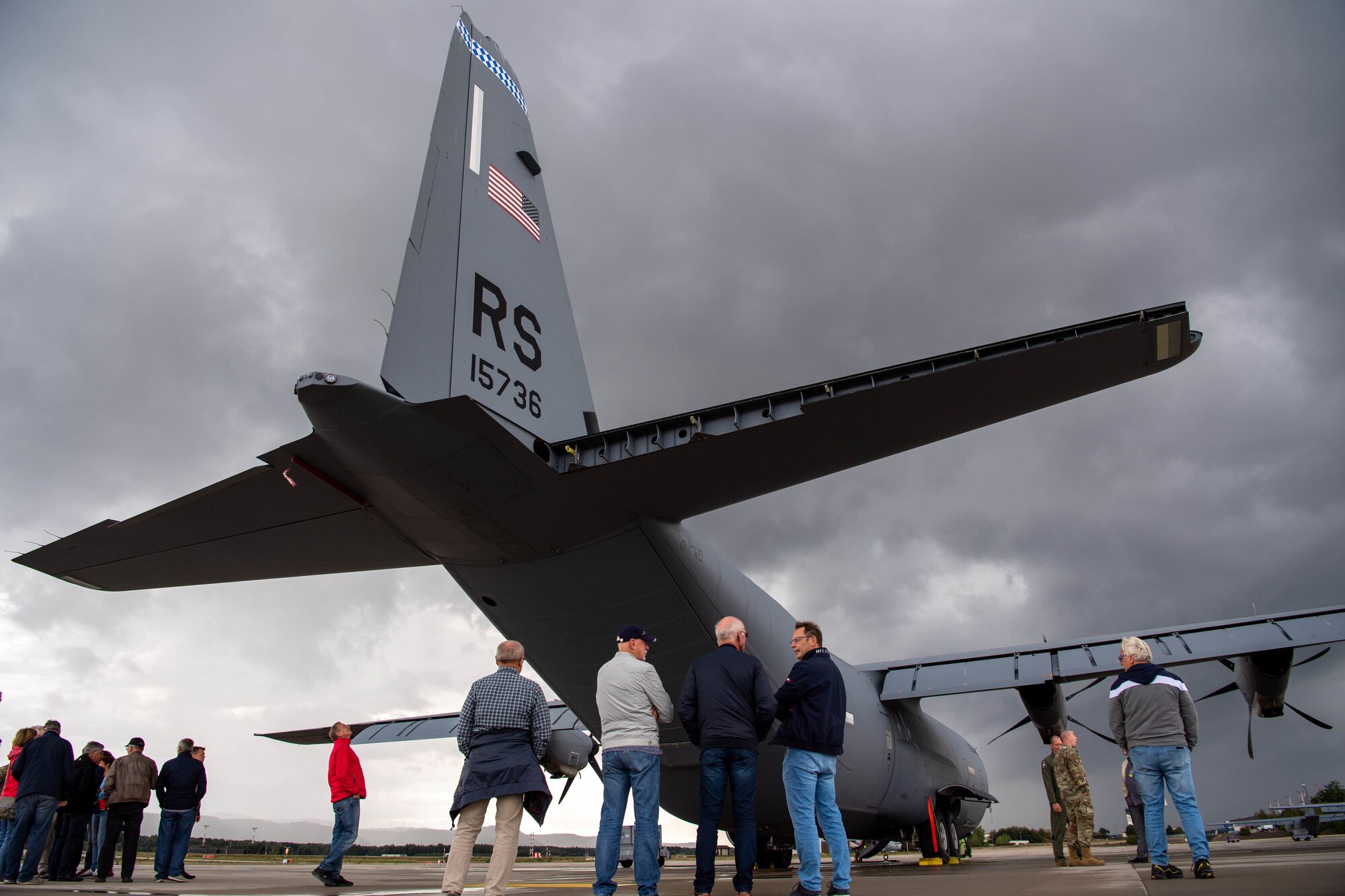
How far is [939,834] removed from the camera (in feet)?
44.7

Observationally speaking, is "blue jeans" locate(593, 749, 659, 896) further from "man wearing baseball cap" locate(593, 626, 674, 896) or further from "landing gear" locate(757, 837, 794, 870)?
"landing gear" locate(757, 837, 794, 870)

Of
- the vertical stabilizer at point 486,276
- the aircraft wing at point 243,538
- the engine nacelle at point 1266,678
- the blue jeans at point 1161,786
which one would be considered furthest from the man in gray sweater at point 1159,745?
the engine nacelle at point 1266,678

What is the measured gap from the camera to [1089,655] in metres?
12.4

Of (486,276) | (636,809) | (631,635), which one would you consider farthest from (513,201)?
(636,809)

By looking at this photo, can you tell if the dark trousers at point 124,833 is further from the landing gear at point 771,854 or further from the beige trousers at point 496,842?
the landing gear at point 771,854

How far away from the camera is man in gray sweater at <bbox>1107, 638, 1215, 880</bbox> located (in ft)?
18.1

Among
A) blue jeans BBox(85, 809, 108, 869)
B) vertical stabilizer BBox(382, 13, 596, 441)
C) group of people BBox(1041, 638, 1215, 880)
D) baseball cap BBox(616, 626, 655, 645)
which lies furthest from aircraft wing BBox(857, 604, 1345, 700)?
blue jeans BBox(85, 809, 108, 869)

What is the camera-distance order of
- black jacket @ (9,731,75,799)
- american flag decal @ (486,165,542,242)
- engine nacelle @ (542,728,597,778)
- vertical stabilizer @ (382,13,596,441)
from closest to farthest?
vertical stabilizer @ (382,13,596,441), black jacket @ (9,731,75,799), american flag decal @ (486,165,542,242), engine nacelle @ (542,728,597,778)

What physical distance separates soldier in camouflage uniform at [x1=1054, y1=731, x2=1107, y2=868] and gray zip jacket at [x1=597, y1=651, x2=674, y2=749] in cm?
632

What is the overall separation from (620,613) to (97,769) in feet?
18.0

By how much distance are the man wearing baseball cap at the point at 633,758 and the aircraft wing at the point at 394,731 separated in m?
11.3

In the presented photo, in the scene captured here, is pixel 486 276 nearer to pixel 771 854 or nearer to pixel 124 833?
pixel 124 833

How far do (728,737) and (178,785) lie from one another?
21.6 feet

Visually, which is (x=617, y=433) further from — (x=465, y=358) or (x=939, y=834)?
(x=939, y=834)
